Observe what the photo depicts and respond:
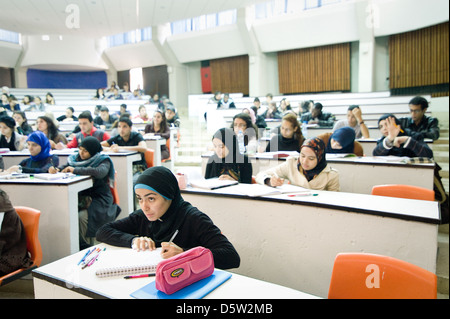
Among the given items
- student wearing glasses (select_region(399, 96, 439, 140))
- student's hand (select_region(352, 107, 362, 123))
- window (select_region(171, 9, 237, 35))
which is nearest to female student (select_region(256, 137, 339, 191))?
student wearing glasses (select_region(399, 96, 439, 140))

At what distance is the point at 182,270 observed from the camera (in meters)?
1.04

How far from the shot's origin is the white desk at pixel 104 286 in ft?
3.35

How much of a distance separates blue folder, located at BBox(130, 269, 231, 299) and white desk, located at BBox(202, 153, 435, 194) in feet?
6.58

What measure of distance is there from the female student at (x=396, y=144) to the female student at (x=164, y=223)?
236 centimetres

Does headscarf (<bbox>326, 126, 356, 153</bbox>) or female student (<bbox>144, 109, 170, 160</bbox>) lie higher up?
female student (<bbox>144, 109, 170, 160</bbox>)

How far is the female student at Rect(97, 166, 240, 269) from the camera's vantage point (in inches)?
56.6

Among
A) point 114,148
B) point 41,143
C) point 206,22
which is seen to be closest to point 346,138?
point 114,148

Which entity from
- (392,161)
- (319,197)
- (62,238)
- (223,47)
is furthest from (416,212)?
(223,47)

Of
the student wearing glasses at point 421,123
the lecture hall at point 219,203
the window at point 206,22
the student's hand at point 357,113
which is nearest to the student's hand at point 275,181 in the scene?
the lecture hall at point 219,203

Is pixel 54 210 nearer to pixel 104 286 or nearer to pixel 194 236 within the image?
pixel 194 236

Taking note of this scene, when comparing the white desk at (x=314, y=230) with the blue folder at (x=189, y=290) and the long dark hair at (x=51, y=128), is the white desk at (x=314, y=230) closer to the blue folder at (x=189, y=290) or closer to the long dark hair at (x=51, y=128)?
the blue folder at (x=189, y=290)

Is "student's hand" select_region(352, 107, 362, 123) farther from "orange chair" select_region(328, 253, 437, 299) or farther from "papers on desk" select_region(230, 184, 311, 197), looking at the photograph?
"orange chair" select_region(328, 253, 437, 299)
